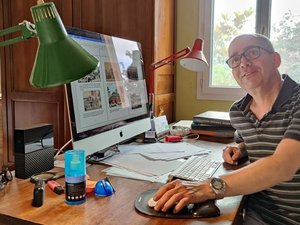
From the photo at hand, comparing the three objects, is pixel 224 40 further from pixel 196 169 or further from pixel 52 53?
pixel 52 53

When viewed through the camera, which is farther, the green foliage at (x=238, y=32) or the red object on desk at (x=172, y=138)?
the green foliage at (x=238, y=32)

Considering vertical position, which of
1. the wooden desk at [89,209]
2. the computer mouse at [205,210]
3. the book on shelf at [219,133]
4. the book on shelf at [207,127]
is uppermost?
the book on shelf at [207,127]

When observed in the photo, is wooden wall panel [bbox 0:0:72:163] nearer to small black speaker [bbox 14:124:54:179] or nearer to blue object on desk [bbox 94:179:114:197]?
small black speaker [bbox 14:124:54:179]

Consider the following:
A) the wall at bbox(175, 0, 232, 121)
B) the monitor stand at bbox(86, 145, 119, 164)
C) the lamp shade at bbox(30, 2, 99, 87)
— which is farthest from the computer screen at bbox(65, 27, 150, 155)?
the wall at bbox(175, 0, 232, 121)

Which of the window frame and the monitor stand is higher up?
the window frame

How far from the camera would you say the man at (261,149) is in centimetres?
98

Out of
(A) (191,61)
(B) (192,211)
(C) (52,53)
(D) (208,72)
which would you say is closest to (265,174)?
(B) (192,211)

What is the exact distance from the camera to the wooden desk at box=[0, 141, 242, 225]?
2.86 feet

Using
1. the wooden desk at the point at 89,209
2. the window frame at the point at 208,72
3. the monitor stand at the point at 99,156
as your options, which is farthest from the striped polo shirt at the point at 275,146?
the window frame at the point at 208,72

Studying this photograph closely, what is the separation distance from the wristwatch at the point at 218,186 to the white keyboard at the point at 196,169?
6.9 inches

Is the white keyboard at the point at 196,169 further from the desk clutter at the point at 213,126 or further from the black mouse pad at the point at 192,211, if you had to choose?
the desk clutter at the point at 213,126

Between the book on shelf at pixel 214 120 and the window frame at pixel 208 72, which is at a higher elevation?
the window frame at pixel 208 72

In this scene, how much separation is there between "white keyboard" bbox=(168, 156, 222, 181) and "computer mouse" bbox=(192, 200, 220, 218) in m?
0.22

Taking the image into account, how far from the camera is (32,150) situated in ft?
3.83
